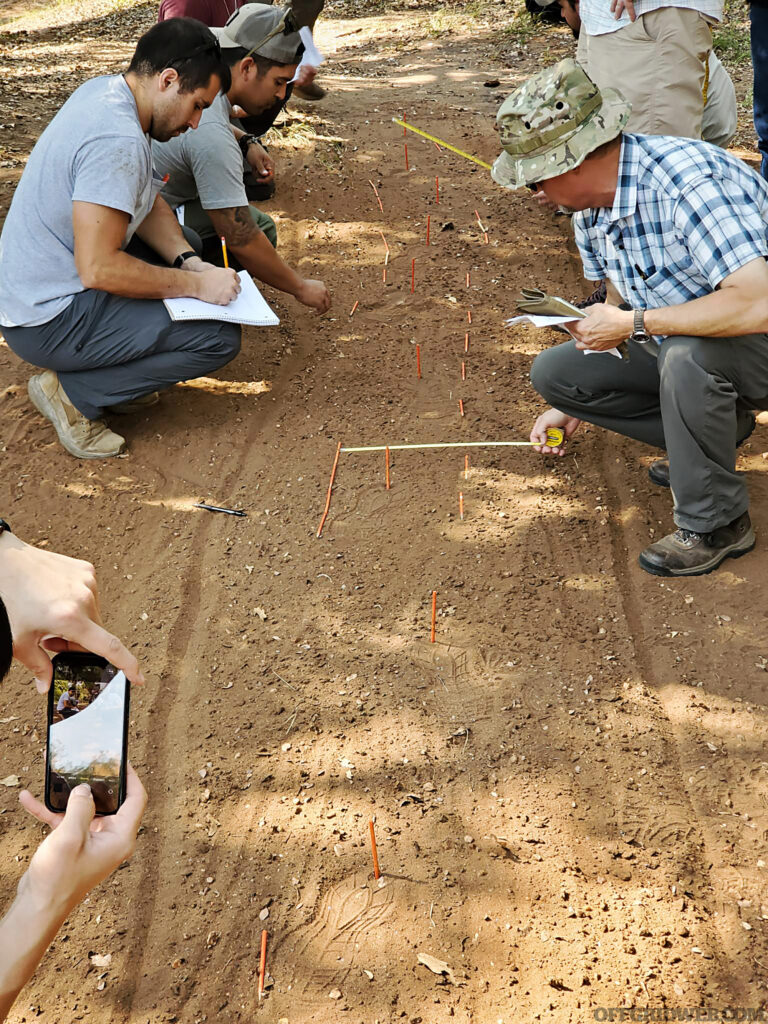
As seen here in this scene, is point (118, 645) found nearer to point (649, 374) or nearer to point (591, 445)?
point (649, 374)

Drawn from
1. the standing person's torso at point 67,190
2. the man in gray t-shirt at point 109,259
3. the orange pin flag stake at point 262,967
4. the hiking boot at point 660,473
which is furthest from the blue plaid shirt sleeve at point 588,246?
the orange pin flag stake at point 262,967

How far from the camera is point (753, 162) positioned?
248 inches

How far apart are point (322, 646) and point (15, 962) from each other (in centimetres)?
182

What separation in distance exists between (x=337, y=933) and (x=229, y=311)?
2839 millimetres

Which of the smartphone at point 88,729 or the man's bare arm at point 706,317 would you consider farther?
the man's bare arm at point 706,317

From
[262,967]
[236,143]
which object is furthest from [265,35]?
[262,967]

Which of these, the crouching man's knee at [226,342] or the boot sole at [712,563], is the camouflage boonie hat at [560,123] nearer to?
the boot sole at [712,563]

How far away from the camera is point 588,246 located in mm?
3469

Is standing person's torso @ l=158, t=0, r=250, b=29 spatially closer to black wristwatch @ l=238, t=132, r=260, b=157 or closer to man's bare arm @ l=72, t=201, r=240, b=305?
black wristwatch @ l=238, t=132, r=260, b=157

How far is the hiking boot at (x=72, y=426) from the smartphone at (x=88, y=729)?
260 centimetres

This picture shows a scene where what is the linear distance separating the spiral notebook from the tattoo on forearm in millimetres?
337

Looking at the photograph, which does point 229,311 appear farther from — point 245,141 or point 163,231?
point 245,141

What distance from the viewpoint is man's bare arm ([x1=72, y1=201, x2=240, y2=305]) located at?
12.4 ft

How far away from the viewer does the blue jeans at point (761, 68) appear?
5137 mm
